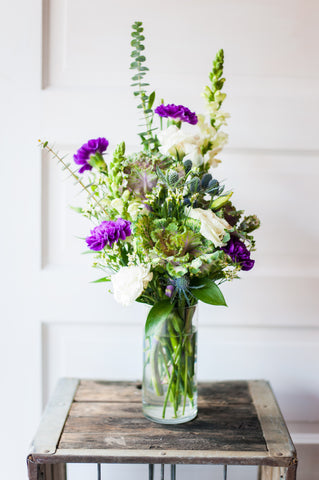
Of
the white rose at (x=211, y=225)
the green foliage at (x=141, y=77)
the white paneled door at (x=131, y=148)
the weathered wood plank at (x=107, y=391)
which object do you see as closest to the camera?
the white rose at (x=211, y=225)

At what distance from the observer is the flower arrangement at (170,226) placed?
0.98 meters

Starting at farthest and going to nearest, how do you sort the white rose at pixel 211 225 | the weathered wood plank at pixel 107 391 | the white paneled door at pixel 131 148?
the white paneled door at pixel 131 148
the weathered wood plank at pixel 107 391
the white rose at pixel 211 225

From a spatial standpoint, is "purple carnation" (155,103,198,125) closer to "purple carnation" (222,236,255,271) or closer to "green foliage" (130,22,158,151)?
"green foliage" (130,22,158,151)

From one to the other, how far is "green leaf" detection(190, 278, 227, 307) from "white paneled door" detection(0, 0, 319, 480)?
0.42 metres

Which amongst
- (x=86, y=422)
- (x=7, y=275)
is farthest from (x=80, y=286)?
(x=86, y=422)

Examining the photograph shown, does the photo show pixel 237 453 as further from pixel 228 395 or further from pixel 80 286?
pixel 80 286

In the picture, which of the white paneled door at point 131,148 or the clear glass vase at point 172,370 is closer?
the clear glass vase at point 172,370

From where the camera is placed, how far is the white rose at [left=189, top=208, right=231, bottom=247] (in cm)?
94

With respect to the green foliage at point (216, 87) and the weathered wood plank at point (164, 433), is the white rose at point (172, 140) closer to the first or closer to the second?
the green foliage at point (216, 87)

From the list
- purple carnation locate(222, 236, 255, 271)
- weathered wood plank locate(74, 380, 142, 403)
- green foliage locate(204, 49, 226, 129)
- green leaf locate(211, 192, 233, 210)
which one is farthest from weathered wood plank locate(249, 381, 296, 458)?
green foliage locate(204, 49, 226, 129)

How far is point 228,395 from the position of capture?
1.31m

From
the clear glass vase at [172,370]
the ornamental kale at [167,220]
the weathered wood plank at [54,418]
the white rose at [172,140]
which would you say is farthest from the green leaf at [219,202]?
the weathered wood plank at [54,418]

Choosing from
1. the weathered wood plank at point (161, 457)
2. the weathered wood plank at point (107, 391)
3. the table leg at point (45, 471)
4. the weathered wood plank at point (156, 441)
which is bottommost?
the table leg at point (45, 471)

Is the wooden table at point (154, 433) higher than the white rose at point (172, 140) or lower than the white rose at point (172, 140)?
lower
